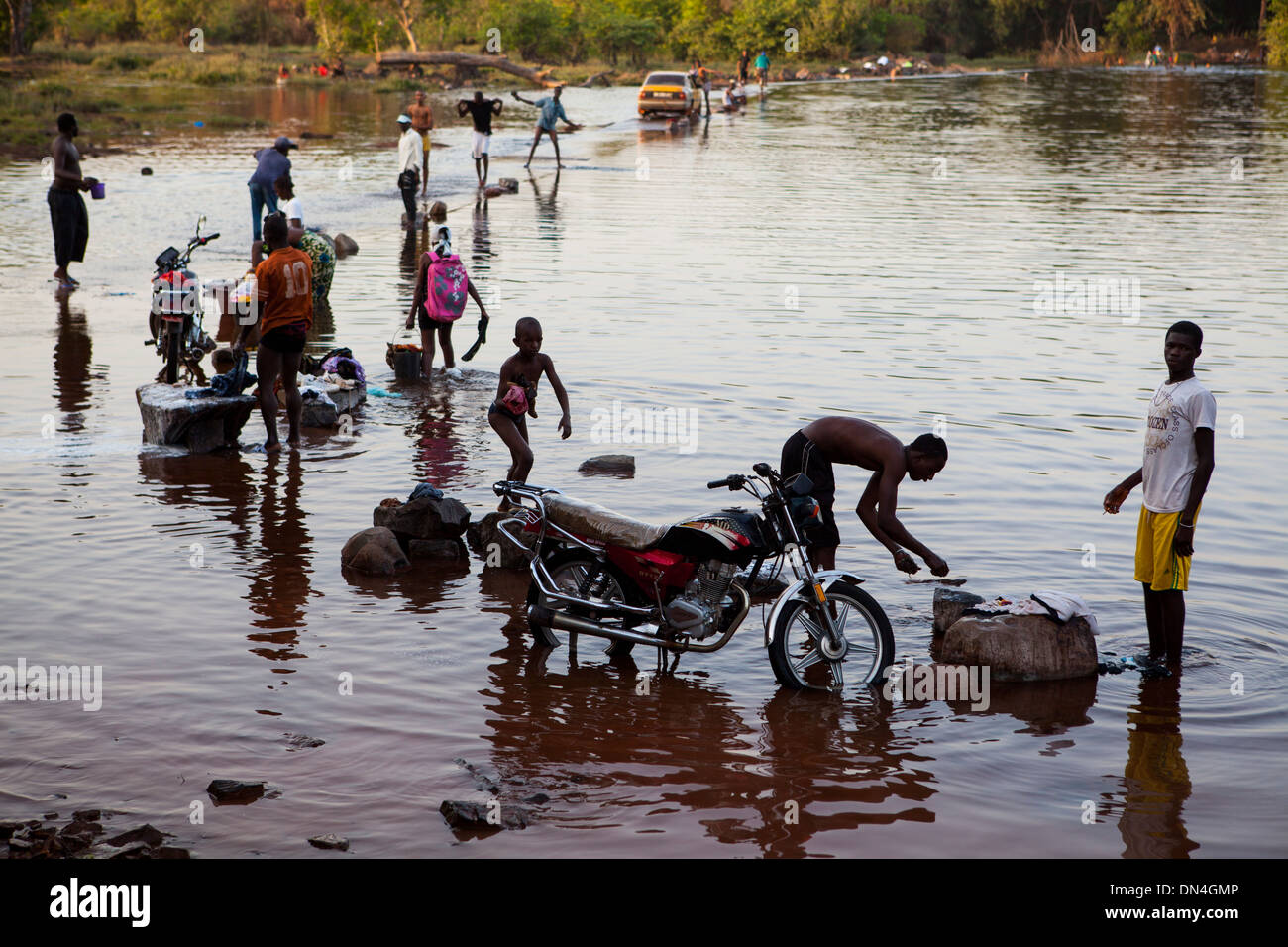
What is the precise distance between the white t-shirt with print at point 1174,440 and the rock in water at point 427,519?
427 centimetres

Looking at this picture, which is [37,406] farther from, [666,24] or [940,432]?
[666,24]

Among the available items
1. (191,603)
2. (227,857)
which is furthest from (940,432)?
(227,857)

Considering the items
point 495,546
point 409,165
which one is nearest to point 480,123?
point 409,165

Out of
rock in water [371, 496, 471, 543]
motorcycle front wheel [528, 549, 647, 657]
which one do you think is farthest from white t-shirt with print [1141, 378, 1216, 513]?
rock in water [371, 496, 471, 543]

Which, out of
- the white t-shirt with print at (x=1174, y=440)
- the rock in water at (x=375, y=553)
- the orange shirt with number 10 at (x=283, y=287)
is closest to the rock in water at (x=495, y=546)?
the rock in water at (x=375, y=553)

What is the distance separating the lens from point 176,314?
42.0 ft

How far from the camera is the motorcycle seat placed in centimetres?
666

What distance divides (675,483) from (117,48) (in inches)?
2998

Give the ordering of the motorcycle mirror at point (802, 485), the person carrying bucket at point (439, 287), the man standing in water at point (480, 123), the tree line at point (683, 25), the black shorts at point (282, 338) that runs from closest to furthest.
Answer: the motorcycle mirror at point (802, 485), the black shorts at point (282, 338), the person carrying bucket at point (439, 287), the man standing in water at point (480, 123), the tree line at point (683, 25)

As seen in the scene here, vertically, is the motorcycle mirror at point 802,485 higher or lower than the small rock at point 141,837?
higher

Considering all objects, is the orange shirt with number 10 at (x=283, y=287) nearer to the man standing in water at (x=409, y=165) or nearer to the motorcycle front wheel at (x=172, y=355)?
the motorcycle front wheel at (x=172, y=355)

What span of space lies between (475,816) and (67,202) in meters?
14.2

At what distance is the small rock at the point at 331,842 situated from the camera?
5.01 metres

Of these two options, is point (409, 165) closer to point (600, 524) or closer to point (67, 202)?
point (67, 202)
